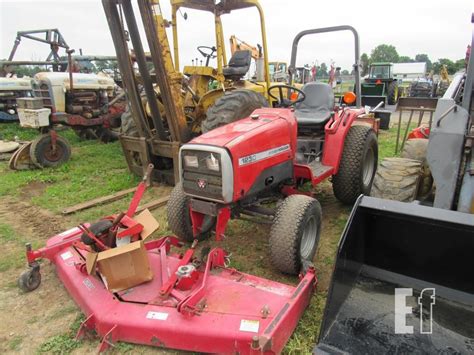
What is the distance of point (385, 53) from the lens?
79.4 metres

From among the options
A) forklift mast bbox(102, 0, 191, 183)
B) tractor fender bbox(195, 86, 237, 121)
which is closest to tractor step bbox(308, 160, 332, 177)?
forklift mast bbox(102, 0, 191, 183)

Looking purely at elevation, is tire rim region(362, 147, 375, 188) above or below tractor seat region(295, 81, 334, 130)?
below

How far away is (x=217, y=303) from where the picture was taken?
7.52 ft

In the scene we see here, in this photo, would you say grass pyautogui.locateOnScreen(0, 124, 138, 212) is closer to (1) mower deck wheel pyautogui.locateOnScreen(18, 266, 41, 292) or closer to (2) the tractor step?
(1) mower deck wheel pyautogui.locateOnScreen(18, 266, 41, 292)

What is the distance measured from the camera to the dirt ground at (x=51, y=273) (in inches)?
96.0

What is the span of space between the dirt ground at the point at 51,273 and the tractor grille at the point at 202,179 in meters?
0.79

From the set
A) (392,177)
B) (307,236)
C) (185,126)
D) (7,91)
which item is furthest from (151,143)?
(7,91)

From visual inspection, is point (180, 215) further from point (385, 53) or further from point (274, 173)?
point (385, 53)

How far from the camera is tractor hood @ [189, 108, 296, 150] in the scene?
2877 millimetres

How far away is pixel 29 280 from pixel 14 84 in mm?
9281

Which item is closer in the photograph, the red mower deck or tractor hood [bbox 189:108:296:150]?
the red mower deck

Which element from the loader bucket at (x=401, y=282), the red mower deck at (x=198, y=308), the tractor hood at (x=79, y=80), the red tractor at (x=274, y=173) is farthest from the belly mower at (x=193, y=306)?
the tractor hood at (x=79, y=80)

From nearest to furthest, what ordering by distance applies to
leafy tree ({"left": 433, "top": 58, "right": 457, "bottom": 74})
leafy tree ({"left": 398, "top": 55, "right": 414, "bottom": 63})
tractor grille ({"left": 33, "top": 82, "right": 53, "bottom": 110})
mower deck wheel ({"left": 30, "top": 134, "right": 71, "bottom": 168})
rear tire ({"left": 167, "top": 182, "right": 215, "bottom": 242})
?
rear tire ({"left": 167, "top": 182, "right": 215, "bottom": 242}), mower deck wheel ({"left": 30, "top": 134, "right": 71, "bottom": 168}), tractor grille ({"left": 33, "top": 82, "right": 53, "bottom": 110}), leafy tree ({"left": 433, "top": 58, "right": 457, "bottom": 74}), leafy tree ({"left": 398, "top": 55, "right": 414, "bottom": 63})

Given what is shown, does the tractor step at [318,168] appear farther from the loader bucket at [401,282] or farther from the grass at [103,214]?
the loader bucket at [401,282]
